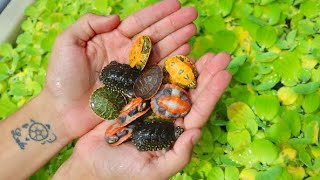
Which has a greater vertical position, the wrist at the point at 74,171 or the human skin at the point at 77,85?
the human skin at the point at 77,85

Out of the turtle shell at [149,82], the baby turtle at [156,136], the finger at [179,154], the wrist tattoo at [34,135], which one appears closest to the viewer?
the finger at [179,154]

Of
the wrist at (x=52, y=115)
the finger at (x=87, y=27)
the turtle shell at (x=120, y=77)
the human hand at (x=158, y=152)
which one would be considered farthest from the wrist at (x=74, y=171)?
the finger at (x=87, y=27)

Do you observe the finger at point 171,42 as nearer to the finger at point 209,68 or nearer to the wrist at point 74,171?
the finger at point 209,68

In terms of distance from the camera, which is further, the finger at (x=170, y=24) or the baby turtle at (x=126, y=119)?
the finger at (x=170, y=24)

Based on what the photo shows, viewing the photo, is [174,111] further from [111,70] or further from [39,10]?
[39,10]

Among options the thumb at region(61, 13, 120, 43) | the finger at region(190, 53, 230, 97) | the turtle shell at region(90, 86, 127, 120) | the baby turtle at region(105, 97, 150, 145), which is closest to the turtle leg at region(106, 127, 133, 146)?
the baby turtle at region(105, 97, 150, 145)

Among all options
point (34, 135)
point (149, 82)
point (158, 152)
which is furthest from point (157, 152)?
point (34, 135)

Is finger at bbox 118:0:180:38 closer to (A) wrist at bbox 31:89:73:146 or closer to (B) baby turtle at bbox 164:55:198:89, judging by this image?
(B) baby turtle at bbox 164:55:198:89

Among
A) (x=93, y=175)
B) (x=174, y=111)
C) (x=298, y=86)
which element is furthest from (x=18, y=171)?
(x=298, y=86)
